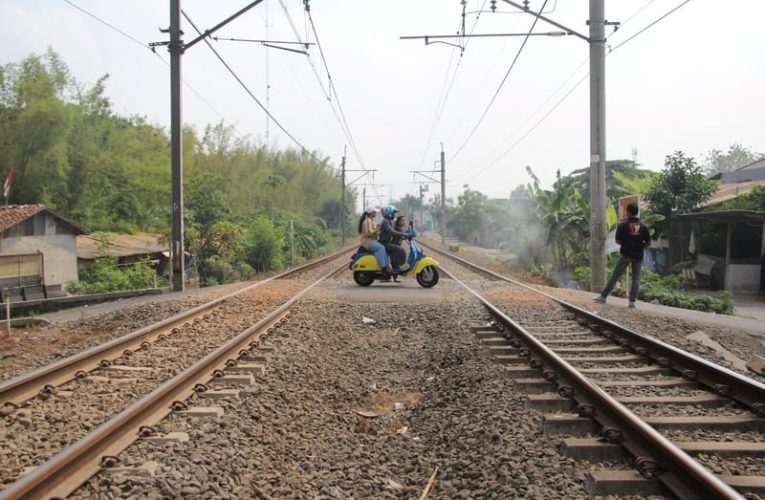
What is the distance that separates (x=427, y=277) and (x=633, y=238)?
177 inches

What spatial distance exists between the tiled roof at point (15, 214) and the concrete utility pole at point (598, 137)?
56.7 feet

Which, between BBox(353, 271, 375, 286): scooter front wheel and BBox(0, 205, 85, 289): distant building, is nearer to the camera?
BBox(353, 271, 375, 286): scooter front wheel

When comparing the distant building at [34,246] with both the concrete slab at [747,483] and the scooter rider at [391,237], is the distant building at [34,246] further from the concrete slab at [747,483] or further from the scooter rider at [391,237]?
the concrete slab at [747,483]

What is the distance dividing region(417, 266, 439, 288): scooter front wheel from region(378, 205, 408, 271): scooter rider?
486 mm

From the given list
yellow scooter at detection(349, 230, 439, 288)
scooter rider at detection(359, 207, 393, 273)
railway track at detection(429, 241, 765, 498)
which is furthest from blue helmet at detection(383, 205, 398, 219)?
railway track at detection(429, 241, 765, 498)

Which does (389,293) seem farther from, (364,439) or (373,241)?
(364,439)

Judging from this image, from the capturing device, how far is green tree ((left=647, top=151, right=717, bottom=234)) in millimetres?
21453

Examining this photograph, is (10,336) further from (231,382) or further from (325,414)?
A: (325,414)

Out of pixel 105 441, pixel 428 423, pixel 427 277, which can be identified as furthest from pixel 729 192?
pixel 105 441

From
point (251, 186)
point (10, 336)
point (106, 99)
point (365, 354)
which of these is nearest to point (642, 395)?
point (365, 354)

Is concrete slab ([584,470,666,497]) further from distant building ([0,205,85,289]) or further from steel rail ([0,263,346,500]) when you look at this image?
distant building ([0,205,85,289])

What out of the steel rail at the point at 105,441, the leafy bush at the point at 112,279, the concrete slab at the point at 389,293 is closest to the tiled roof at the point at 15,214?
the leafy bush at the point at 112,279

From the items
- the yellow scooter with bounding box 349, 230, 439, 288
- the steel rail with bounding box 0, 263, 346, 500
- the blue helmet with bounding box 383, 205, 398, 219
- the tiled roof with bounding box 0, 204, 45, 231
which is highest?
the tiled roof with bounding box 0, 204, 45, 231

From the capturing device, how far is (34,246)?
21.4 metres
